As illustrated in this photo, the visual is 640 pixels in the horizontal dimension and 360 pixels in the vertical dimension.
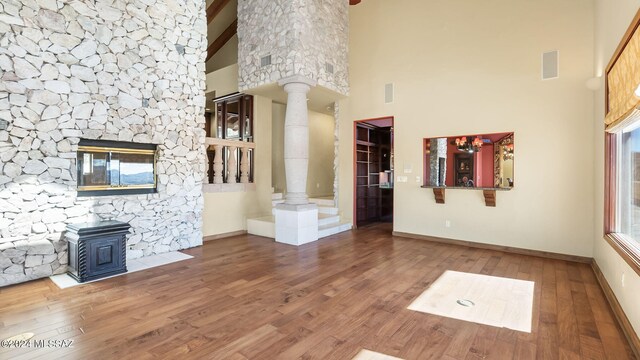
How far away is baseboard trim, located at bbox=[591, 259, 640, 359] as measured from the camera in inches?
90.6

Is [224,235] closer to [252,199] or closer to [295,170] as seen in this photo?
[252,199]

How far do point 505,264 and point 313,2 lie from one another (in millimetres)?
5654

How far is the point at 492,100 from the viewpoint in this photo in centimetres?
527

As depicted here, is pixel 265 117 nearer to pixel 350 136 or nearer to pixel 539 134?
pixel 350 136

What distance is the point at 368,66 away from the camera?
267 inches

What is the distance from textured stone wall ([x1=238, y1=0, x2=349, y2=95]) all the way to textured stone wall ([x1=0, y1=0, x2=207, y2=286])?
114 cm

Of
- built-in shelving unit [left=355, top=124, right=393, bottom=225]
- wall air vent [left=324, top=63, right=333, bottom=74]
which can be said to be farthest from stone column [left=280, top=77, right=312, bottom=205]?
built-in shelving unit [left=355, top=124, right=393, bottom=225]

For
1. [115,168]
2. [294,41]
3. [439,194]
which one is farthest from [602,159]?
[115,168]

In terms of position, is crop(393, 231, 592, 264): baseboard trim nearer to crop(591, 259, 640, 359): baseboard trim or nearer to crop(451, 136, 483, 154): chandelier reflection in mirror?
crop(591, 259, 640, 359): baseboard trim

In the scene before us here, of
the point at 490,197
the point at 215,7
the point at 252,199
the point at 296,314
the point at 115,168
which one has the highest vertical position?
the point at 215,7

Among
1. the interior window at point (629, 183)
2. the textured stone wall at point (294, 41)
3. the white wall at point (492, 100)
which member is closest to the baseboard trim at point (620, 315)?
the interior window at point (629, 183)

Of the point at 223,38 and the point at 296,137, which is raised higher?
the point at 223,38

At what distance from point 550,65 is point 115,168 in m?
6.83

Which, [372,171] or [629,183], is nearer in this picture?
[629,183]
